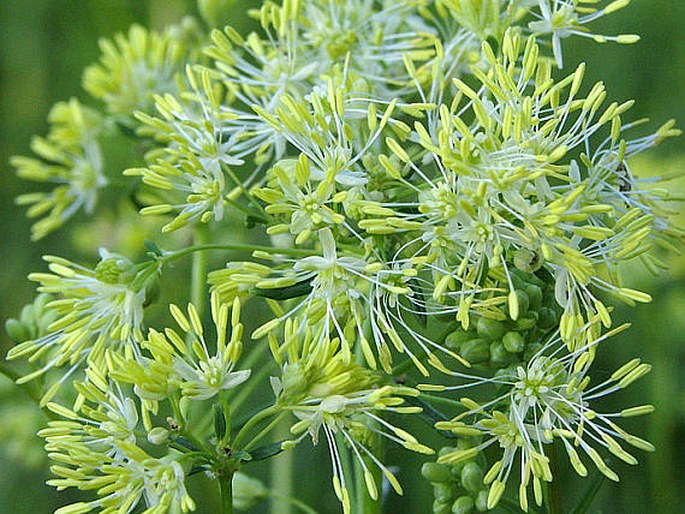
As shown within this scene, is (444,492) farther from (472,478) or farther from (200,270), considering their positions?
(200,270)

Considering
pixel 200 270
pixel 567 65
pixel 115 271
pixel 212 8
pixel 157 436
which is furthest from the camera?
pixel 567 65

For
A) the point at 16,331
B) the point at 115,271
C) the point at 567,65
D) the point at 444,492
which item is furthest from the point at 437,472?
the point at 567,65

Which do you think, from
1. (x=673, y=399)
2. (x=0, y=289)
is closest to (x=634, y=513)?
(x=673, y=399)

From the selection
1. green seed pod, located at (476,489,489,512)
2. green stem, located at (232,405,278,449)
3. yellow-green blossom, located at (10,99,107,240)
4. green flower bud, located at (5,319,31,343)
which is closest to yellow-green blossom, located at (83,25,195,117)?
yellow-green blossom, located at (10,99,107,240)

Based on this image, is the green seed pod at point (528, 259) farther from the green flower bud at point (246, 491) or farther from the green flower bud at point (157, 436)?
the green flower bud at point (246, 491)

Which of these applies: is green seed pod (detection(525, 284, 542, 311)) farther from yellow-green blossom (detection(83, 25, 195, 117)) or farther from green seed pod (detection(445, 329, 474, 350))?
yellow-green blossom (detection(83, 25, 195, 117))

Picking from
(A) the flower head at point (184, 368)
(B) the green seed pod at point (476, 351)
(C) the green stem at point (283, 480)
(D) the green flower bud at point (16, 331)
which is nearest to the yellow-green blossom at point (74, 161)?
(D) the green flower bud at point (16, 331)
